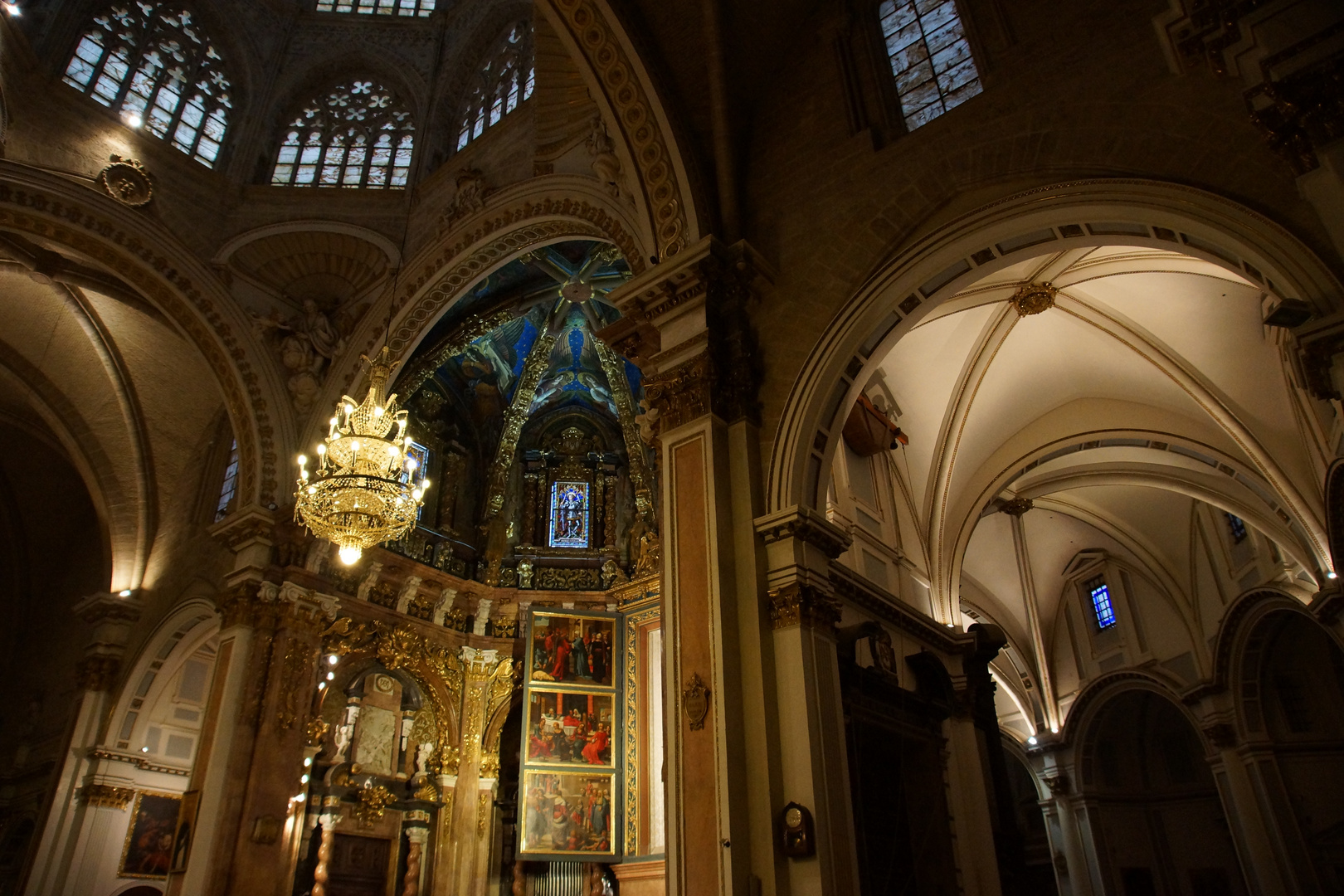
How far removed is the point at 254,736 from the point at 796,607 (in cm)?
835

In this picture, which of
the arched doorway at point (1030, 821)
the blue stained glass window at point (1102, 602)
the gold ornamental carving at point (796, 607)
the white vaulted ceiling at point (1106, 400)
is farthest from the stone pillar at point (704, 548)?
the arched doorway at point (1030, 821)

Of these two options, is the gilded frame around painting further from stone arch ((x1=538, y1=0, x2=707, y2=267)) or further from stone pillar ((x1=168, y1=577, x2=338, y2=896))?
stone arch ((x1=538, y1=0, x2=707, y2=267))

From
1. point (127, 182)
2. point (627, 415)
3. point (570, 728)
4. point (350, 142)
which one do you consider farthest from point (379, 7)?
point (570, 728)

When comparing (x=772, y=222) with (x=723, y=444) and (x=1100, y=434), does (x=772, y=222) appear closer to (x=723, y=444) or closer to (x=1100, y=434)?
(x=723, y=444)

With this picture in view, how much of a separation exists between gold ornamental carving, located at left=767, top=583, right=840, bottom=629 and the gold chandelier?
14.4 ft

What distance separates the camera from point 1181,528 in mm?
18219

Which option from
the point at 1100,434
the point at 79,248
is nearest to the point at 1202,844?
the point at 1100,434

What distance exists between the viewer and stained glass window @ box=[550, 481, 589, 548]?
17.2 metres

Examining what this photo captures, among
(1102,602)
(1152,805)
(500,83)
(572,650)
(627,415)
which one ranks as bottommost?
(1152,805)

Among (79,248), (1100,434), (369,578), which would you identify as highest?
(79,248)

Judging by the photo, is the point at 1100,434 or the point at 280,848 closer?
the point at 280,848

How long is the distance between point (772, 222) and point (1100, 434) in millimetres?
7207

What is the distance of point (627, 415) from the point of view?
1716 centimetres

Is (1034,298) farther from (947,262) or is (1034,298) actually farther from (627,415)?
(627,415)
